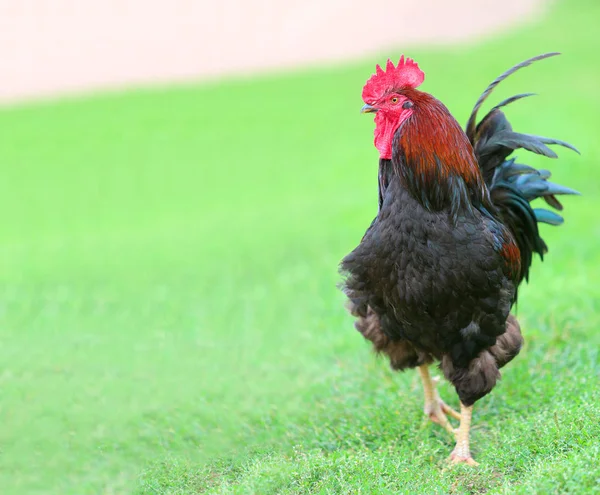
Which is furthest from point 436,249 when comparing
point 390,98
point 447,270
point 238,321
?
point 238,321

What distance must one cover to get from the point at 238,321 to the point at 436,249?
3556 millimetres

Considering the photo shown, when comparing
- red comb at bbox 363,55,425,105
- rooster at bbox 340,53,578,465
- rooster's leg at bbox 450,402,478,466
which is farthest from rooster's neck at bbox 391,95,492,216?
rooster's leg at bbox 450,402,478,466

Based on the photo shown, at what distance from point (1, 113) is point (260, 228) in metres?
9.46

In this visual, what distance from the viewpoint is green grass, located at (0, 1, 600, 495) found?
439cm

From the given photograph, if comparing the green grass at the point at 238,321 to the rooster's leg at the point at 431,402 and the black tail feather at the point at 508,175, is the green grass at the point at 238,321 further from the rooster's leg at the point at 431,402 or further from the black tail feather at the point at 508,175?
the black tail feather at the point at 508,175

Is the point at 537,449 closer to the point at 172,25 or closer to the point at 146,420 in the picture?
the point at 146,420

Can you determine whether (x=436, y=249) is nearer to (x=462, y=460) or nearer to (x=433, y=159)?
(x=433, y=159)

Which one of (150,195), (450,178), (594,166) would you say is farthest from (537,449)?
(150,195)

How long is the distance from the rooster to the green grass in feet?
1.82

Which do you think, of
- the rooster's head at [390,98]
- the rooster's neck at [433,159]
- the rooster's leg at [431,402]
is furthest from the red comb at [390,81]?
the rooster's leg at [431,402]

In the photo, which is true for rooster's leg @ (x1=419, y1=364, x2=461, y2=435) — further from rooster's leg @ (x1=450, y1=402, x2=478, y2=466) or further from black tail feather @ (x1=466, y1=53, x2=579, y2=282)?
black tail feather @ (x1=466, y1=53, x2=579, y2=282)

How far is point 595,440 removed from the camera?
408 cm

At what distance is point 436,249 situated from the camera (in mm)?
4145

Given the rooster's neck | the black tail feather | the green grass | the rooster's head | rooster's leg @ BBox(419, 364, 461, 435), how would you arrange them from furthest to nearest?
rooster's leg @ BBox(419, 364, 461, 435) < the black tail feather < the green grass < the rooster's head < the rooster's neck
